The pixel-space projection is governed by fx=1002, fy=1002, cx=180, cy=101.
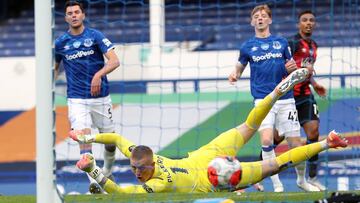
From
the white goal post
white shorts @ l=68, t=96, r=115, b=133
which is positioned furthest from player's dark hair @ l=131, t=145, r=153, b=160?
white shorts @ l=68, t=96, r=115, b=133

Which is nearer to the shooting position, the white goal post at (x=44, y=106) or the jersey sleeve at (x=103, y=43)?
the white goal post at (x=44, y=106)

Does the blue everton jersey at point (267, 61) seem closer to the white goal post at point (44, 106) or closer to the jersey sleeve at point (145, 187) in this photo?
the jersey sleeve at point (145, 187)

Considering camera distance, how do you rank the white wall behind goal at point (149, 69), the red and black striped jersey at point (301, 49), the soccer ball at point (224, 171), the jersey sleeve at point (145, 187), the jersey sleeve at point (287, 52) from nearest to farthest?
1. the soccer ball at point (224, 171)
2. the jersey sleeve at point (145, 187)
3. the jersey sleeve at point (287, 52)
4. the red and black striped jersey at point (301, 49)
5. the white wall behind goal at point (149, 69)

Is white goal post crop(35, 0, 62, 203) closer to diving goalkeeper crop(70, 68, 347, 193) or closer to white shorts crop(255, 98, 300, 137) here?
diving goalkeeper crop(70, 68, 347, 193)

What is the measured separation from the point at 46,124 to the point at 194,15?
14.7 meters

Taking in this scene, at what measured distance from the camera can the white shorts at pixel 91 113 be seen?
11.1 meters

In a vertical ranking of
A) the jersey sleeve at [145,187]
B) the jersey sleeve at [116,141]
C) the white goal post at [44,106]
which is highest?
the white goal post at [44,106]

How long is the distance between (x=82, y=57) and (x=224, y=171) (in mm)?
3058

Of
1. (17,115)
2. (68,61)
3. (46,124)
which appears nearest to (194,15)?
(17,115)

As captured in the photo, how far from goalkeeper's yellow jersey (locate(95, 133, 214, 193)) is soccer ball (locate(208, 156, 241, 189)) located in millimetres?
390

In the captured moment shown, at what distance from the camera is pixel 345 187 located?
13.1m

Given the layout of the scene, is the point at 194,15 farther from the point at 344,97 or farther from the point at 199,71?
the point at 344,97

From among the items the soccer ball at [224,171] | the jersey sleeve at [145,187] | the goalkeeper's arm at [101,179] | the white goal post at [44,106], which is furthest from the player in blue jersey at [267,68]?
the white goal post at [44,106]

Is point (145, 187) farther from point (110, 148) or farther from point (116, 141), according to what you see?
point (110, 148)
